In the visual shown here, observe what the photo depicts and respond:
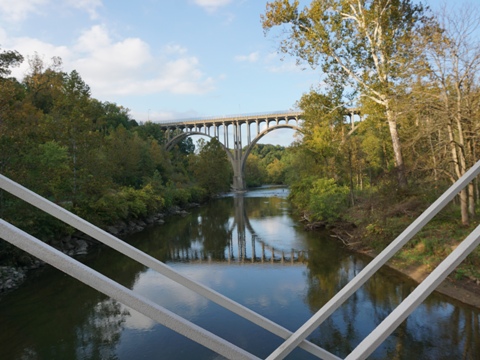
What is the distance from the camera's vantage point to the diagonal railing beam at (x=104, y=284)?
1.07m

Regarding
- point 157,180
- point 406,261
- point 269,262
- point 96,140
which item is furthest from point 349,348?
point 157,180

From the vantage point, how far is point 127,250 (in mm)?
1516

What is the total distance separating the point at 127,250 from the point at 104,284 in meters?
0.44

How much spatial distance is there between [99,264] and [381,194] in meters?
10.1

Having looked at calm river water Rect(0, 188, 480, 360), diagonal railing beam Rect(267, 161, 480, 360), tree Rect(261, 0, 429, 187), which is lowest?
calm river water Rect(0, 188, 480, 360)

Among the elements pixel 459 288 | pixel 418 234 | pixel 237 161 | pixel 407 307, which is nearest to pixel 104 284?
pixel 407 307

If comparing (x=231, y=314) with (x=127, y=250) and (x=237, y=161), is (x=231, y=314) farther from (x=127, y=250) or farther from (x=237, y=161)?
(x=237, y=161)

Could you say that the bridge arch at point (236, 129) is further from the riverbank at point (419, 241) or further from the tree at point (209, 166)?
the riverbank at point (419, 241)

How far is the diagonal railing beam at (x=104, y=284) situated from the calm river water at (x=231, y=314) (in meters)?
5.23

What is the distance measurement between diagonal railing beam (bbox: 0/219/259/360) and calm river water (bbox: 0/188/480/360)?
17.2 ft

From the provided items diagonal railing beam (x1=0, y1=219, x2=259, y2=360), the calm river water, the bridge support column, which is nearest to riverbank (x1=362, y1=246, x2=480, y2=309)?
the calm river water

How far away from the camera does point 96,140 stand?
14.9m

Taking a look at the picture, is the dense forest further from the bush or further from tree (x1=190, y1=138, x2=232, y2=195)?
tree (x1=190, y1=138, x2=232, y2=195)

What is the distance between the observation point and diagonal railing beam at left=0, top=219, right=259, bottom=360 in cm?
107
